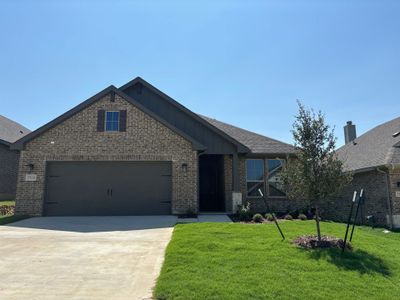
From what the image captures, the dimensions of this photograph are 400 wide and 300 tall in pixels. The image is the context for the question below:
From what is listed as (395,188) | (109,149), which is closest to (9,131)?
(109,149)

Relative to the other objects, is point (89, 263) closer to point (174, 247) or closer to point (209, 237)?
point (174, 247)

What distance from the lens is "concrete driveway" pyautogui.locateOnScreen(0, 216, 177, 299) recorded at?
5301 mm

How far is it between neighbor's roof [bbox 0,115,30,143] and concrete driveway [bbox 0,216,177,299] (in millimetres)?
14829

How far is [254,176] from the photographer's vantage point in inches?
686

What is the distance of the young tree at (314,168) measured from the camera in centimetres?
844

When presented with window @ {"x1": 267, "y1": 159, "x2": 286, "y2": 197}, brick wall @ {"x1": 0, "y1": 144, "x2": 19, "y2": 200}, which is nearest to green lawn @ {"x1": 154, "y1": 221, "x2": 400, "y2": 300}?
window @ {"x1": 267, "y1": 159, "x2": 286, "y2": 197}

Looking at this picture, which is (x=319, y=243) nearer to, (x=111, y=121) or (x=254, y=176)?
(x=254, y=176)

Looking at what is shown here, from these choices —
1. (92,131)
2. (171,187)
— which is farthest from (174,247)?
(92,131)

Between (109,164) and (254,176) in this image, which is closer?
(109,164)

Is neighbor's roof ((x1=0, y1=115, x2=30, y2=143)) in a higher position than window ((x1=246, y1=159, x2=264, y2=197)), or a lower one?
higher

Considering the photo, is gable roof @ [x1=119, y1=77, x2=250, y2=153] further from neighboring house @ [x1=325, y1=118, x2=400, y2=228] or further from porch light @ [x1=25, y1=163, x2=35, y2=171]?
porch light @ [x1=25, y1=163, x2=35, y2=171]

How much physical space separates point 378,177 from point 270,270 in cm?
1106

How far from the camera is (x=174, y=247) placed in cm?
782

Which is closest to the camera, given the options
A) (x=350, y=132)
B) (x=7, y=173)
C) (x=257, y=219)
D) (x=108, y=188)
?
(x=257, y=219)
